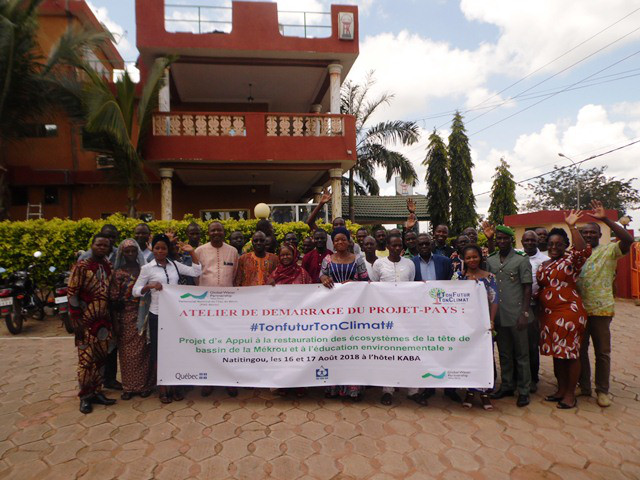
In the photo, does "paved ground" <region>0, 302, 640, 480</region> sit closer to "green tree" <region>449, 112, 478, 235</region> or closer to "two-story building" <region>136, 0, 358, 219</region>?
"two-story building" <region>136, 0, 358, 219</region>

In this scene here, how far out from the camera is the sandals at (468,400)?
3.56 metres

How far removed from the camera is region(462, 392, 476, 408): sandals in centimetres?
356

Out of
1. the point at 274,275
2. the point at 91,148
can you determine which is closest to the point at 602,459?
the point at 274,275

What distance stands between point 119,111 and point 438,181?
42.2 feet

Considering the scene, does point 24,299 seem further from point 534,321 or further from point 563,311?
point 563,311

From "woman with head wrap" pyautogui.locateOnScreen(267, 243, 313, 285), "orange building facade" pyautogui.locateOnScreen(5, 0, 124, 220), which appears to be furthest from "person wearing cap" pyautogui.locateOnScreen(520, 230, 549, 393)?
"orange building facade" pyautogui.locateOnScreen(5, 0, 124, 220)

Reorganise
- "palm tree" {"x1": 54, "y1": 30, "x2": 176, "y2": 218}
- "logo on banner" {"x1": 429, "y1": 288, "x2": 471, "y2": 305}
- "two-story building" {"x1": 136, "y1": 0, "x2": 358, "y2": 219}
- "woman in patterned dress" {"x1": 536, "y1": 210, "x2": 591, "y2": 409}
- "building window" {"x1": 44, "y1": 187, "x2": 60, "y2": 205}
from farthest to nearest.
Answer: "building window" {"x1": 44, "y1": 187, "x2": 60, "y2": 205}
"two-story building" {"x1": 136, "y1": 0, "x2": 358, "y2": 219}
"palm tree" {"x1": 54, "y1": 30, "x2": 176, "y2": 218}
"logo on banner" {"x1": 429, "y1": 288, "x2": 471, "y2": 305}
"woman in patterned dress" {"x1": 536, "y1": 210, "x2": 591, "y2": 409}

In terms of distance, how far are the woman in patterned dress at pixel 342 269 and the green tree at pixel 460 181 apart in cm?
1456

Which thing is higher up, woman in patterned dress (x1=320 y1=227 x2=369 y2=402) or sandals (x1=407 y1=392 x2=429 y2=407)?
woman in patterned dress (x1=320 y1=227 x2=369 y2=402)

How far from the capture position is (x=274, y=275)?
384cm

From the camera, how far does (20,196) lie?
12258 millimetres

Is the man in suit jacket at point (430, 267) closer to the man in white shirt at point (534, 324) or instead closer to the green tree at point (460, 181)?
the man in white shirt at point (534, 324)

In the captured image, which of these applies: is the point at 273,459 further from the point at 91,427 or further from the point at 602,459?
the point at 602,459

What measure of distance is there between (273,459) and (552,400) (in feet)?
8.63
